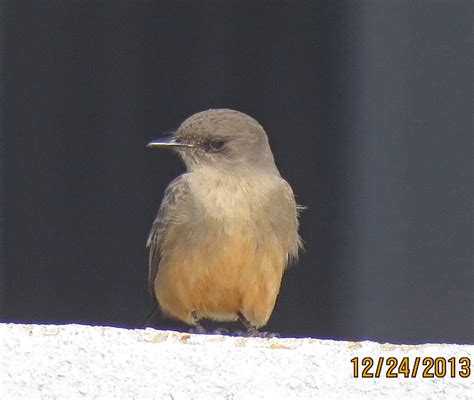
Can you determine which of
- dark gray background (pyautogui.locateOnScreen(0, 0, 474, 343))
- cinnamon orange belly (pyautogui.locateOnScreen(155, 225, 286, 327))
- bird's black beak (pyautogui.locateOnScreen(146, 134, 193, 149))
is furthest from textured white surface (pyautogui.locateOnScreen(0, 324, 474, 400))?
dark gray background (pyautogui.locateOnScreen(0, 0, 474, 343))

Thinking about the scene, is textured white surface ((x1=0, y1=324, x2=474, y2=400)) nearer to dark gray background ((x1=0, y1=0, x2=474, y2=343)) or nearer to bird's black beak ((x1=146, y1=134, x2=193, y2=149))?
bird's black beak ((x1=146, y1=134, x2=193, y2=149))

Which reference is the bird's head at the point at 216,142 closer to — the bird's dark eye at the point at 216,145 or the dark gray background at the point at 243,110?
the bird's dark eye at the point at 216,145

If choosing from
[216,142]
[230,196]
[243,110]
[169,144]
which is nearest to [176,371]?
[230,196]

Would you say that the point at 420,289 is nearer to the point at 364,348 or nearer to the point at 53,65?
the point at 53,65

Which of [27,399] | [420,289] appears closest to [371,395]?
[27,399]

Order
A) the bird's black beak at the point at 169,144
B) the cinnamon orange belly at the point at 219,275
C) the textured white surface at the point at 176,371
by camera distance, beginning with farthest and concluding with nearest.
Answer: the bird's black beak at the point at 169,144 → the cinnamon orange belly at the point at 219,275 → the textured white surface at the point at 176,371

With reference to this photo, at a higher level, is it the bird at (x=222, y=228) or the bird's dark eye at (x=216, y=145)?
the bird's dark eye at (x=216, y=145)

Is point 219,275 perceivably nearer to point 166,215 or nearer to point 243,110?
point 166,215

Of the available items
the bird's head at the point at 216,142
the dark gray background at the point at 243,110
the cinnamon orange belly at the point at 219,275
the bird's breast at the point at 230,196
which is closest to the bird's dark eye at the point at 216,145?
the bird's head at the point at 216,142
